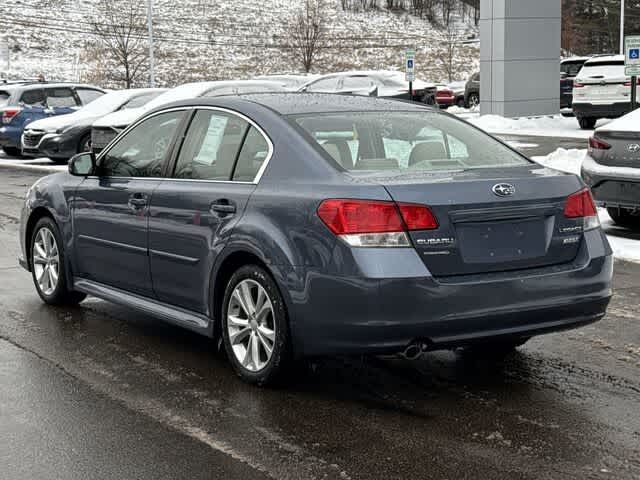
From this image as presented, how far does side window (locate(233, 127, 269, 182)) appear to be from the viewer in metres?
5.73

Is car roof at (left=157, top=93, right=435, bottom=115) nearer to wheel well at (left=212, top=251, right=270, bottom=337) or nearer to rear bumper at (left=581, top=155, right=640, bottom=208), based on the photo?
wheel well at (left=212, top=251, right=270, bottom=337)

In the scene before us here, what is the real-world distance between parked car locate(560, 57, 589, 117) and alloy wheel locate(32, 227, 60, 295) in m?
28.3

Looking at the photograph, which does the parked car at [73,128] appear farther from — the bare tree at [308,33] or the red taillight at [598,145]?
the bare tree at [308,33]

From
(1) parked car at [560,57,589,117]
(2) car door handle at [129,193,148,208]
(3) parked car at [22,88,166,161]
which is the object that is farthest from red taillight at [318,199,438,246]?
(1) parked car at [560,57,589,117]

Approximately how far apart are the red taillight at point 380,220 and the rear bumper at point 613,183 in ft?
20.3

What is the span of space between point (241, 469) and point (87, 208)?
316 centimetres

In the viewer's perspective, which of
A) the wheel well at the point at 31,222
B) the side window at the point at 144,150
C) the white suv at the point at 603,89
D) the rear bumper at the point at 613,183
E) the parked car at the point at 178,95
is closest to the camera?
the side window at the point at 144,150

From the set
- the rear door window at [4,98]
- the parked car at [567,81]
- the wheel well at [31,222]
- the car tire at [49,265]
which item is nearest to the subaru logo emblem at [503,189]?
the car tire at [49,265]

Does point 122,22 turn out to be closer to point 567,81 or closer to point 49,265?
point 567,81

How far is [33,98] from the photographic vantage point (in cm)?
2611

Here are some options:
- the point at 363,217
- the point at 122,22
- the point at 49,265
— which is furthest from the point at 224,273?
the point at 122,22

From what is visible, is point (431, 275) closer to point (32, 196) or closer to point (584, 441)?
point (584, 441)

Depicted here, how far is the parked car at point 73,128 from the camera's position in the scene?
74.8ft

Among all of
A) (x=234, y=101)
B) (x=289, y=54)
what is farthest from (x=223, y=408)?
(x=289, y=54)
